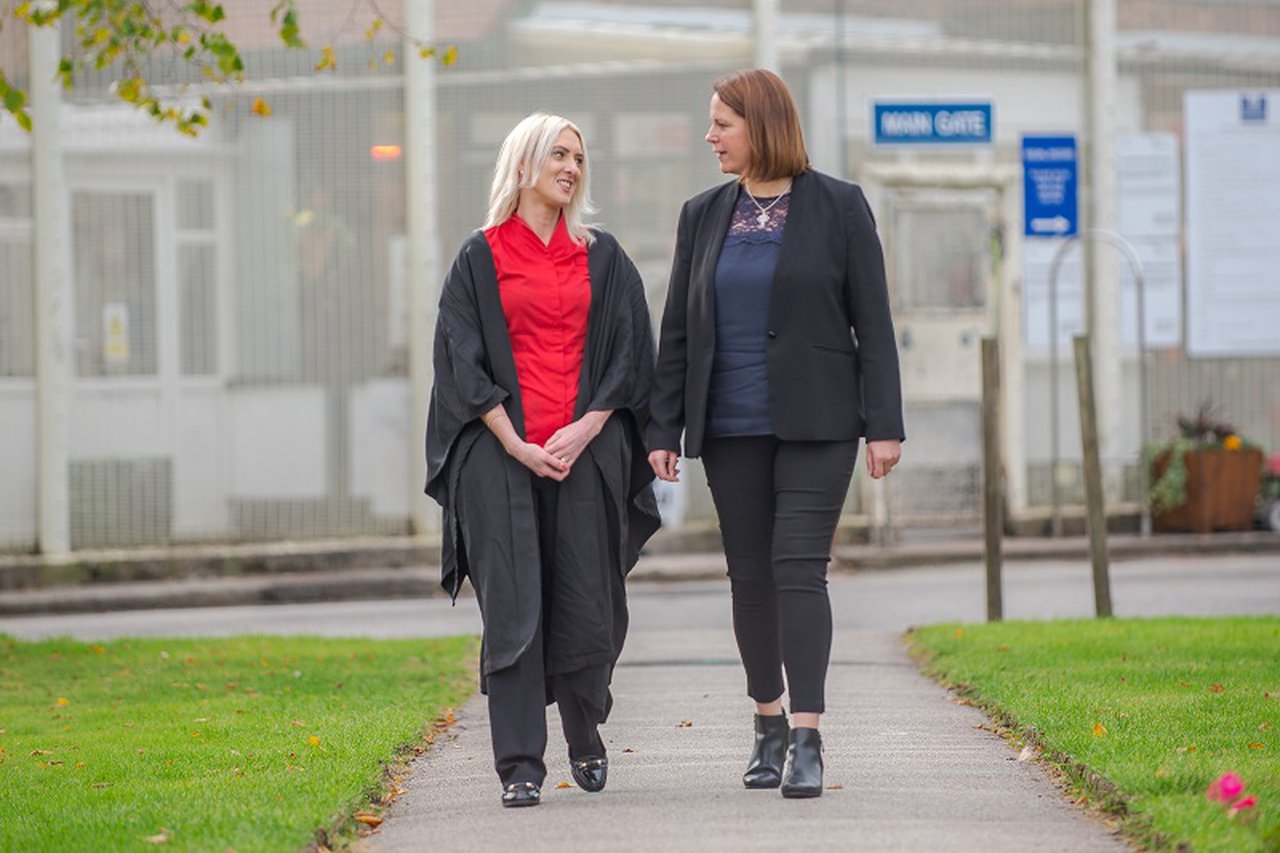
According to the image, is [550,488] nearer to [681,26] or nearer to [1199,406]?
[681,26]

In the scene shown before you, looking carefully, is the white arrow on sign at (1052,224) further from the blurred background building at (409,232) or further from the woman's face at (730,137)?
the woman's face at (730,137)

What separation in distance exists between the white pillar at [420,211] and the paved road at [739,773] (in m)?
4.07

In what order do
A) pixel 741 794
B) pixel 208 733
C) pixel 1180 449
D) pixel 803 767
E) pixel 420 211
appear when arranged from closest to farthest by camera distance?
pixel 803 767
pixel 741 794
pixel 208 733
pixel 420 211
pixel 1180 449

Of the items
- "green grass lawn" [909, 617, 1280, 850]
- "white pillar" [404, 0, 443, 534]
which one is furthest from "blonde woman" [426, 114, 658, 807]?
"white pillar" [404, 0, 443, 534]

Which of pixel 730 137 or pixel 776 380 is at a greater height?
pixel 730 137

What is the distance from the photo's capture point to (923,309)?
1706cm

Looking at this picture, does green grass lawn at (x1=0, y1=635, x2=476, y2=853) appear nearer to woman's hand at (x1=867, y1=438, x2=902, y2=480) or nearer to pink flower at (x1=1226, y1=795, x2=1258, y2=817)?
woman's hand at (x1=867, y1=438, x2=902, y2=480)

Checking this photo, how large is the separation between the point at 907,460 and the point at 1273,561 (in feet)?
9.22

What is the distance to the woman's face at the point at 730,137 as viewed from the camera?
6301 millimetres

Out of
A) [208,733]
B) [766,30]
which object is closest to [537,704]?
[208,733]

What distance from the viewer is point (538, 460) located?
6133 mm

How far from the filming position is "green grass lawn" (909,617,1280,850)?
542cm

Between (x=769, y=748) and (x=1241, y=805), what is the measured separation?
159cm

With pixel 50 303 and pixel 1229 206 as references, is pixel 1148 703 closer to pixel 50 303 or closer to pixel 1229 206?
pixel 50 303
